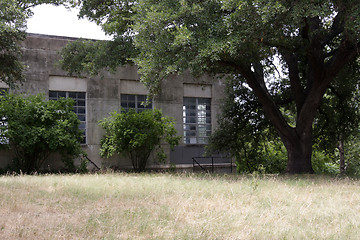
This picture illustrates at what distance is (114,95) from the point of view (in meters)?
20.9

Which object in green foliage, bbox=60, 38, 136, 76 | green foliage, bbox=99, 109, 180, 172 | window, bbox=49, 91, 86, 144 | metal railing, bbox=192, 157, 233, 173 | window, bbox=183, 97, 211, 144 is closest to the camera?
green foliage, bbox=60, 38, 136, 76

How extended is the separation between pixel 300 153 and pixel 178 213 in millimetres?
10890

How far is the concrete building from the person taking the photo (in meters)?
19.5

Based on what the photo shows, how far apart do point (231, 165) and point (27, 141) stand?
11.7 metres

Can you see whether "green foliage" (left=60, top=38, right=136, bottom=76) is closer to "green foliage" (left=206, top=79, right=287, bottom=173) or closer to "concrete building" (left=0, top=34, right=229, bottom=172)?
"concrete building" (left=0, top=34, right=229, bottom=172)

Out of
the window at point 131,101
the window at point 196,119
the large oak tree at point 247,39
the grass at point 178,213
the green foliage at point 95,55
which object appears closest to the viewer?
the grass at point 178,213

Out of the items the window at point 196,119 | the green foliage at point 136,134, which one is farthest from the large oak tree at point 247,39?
the window at point 196,119

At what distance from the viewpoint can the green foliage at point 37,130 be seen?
Answer: 17328 mm

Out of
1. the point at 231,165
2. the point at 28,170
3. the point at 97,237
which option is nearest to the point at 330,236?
A: the point at 97,237

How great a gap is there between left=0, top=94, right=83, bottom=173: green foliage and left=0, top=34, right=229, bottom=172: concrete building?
1065 mm

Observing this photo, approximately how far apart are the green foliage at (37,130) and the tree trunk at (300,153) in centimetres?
978

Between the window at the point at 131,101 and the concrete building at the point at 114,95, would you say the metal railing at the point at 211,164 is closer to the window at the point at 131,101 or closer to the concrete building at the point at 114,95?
the concrete building at the point at 114,95

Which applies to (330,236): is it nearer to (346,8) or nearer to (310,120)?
(346,8)

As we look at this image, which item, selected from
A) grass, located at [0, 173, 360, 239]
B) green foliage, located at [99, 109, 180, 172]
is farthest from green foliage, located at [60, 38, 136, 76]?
grass, located at [0, 173, 360, 239]
